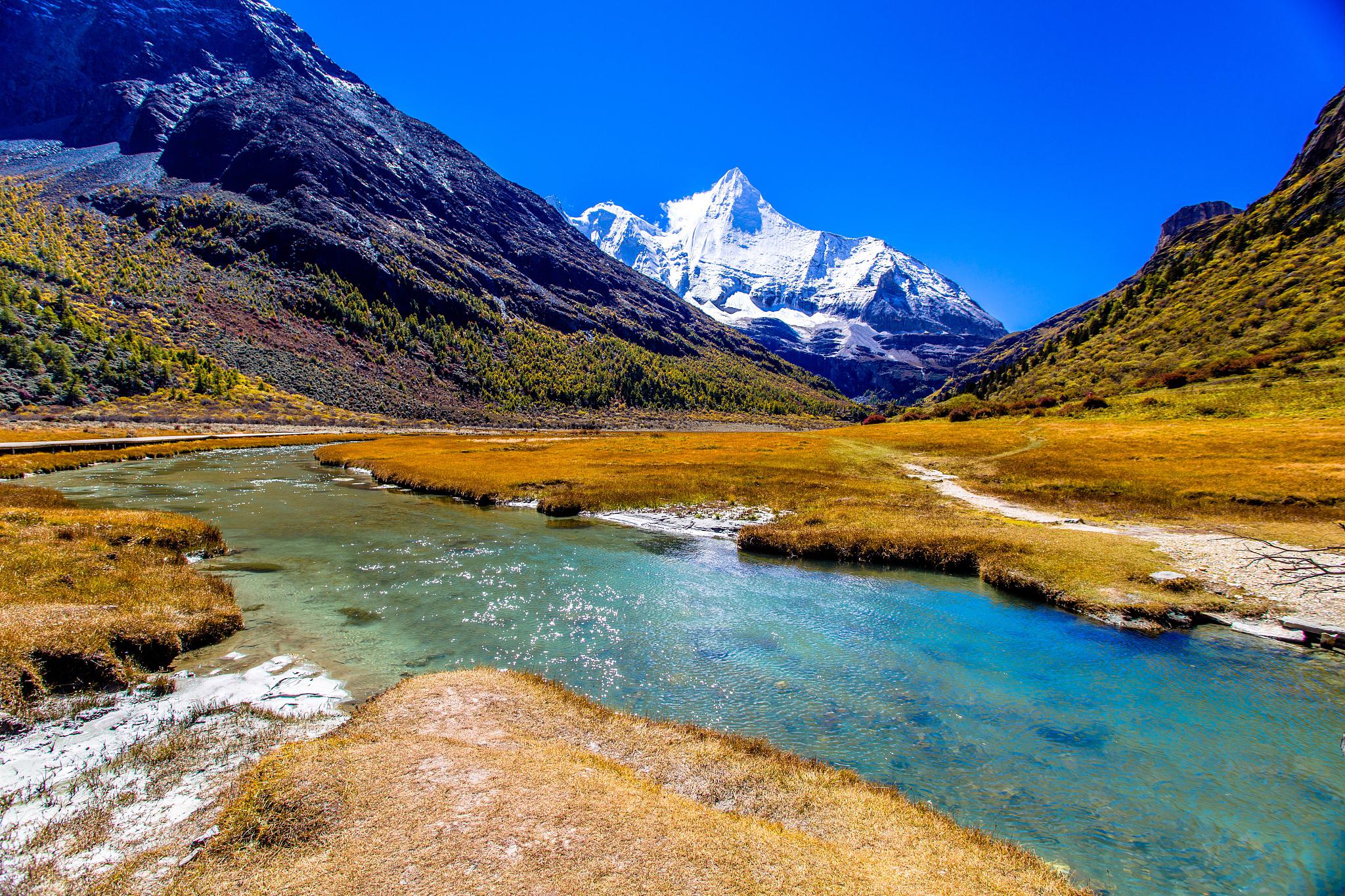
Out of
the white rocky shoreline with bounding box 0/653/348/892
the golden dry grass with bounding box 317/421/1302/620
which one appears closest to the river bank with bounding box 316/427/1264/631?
Result: the golden dry grass with bounding box 317/421/1302/620

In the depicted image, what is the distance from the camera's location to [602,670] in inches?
627

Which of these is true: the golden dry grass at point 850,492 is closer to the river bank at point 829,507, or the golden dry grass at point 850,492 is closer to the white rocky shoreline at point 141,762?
the river bank at point 829,507

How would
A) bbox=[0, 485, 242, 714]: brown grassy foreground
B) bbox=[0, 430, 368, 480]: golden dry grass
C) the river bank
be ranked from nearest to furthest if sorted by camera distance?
1. bbox=[0, 485, 242, 714]: brown grassy foreground
2. the river bank
3. bbox=[0, 430, 368, 480]: golden dry grass

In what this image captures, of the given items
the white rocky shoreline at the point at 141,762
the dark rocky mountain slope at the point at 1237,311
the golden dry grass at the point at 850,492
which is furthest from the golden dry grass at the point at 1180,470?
the white rocky shoreline at the point at 141,762

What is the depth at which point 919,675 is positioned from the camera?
15797mm

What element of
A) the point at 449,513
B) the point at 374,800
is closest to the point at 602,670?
the point at 374,800

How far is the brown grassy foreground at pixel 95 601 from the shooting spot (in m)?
12.0

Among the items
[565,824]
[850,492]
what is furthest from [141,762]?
[850,492]

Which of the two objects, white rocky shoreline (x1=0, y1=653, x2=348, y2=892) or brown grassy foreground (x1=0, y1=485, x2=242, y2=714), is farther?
brown grassy foreground (x1=0, y1=485, x2=242, y2=714)

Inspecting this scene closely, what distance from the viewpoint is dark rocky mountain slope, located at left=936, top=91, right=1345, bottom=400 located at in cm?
7250

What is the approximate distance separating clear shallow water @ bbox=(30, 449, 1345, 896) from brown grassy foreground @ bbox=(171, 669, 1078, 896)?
2.27 m

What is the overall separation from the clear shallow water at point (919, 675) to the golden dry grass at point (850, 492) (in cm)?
190

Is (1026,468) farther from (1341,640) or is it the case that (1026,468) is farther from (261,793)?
(261,793)

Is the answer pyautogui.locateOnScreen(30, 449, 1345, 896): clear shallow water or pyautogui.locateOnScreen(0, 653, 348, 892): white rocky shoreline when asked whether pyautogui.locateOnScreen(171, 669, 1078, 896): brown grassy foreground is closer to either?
pyautogui.locateOnScreen(0, 653, 348, 892): white rocky shoreline
